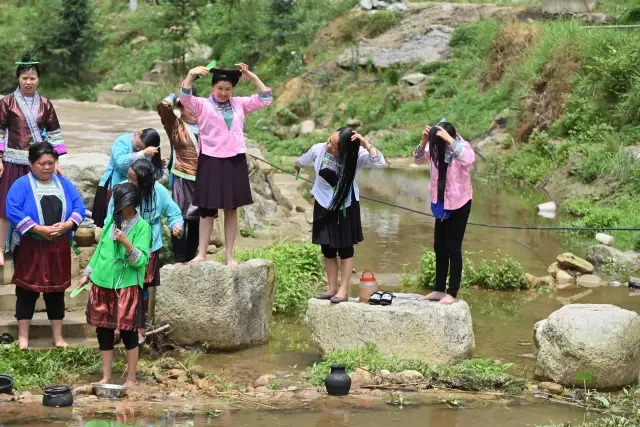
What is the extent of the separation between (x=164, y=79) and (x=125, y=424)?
27743 mm

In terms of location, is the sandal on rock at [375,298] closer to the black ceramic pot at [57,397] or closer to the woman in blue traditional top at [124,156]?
the woman in blue traditional top at [124,156]

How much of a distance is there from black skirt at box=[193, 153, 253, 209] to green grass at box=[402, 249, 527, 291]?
3272 mm

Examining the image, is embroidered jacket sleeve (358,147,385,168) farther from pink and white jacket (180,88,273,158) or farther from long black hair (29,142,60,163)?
long black hair (29,142,60,163)

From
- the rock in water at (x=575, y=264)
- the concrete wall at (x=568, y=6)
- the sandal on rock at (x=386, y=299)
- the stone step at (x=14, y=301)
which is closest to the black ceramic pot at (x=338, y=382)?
the sandal on rock at (x=386, y=299)

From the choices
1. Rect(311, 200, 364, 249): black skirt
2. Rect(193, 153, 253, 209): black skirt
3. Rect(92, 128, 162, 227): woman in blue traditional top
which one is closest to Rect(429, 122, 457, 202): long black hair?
Rect(311, 200, 364, 249): black skirt

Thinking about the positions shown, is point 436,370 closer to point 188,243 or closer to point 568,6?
point 188,243

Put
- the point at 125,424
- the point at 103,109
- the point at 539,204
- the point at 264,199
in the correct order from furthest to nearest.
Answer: the point at 103,109 < the point at 539,204 < the point at 264,199 < the point at 125,424

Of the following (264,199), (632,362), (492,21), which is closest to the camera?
(632,362)

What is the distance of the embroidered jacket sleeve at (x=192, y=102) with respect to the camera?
8.41 metres

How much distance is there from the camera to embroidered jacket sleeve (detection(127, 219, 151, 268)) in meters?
7.30

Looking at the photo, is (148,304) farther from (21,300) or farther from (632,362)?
(632,362)

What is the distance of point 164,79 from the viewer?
109 ft

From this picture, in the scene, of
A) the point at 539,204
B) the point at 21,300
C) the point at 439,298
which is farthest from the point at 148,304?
the point at 539,204

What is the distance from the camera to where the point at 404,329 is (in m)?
8.13
